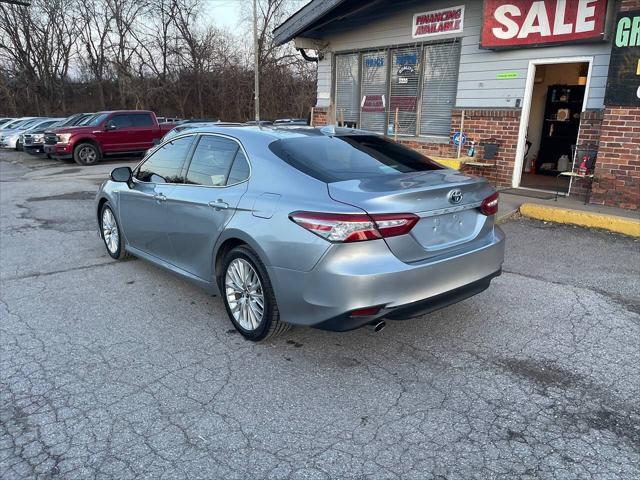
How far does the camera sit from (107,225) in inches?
234

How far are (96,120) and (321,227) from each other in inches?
677

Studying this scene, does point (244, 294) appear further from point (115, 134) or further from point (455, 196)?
point (115, 134)

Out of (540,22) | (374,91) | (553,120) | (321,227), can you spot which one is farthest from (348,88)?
(321,227)

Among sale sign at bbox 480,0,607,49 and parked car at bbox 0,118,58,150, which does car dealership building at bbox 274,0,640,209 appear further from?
parked car at bbox 0,118,58,150

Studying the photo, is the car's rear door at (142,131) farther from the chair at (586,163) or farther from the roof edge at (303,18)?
the chair at (586,163)

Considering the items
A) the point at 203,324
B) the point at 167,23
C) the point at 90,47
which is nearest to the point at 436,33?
the point at 203,324

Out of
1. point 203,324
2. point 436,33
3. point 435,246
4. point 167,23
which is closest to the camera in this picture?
point 435,246

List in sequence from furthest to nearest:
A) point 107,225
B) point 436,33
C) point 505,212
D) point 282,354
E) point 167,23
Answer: point 167,23 → point 436,33 → point 505,212 → point 107,225 → point 282,354

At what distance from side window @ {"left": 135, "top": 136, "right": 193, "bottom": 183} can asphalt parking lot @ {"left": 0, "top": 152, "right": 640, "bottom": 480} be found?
3.58 feet

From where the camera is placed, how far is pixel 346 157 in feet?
12.4

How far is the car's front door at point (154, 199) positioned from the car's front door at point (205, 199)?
0.15m

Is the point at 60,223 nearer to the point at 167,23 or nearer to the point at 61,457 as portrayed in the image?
the point at 61,457

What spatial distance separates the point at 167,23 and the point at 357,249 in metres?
42.3

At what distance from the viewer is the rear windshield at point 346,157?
351 centimetres
